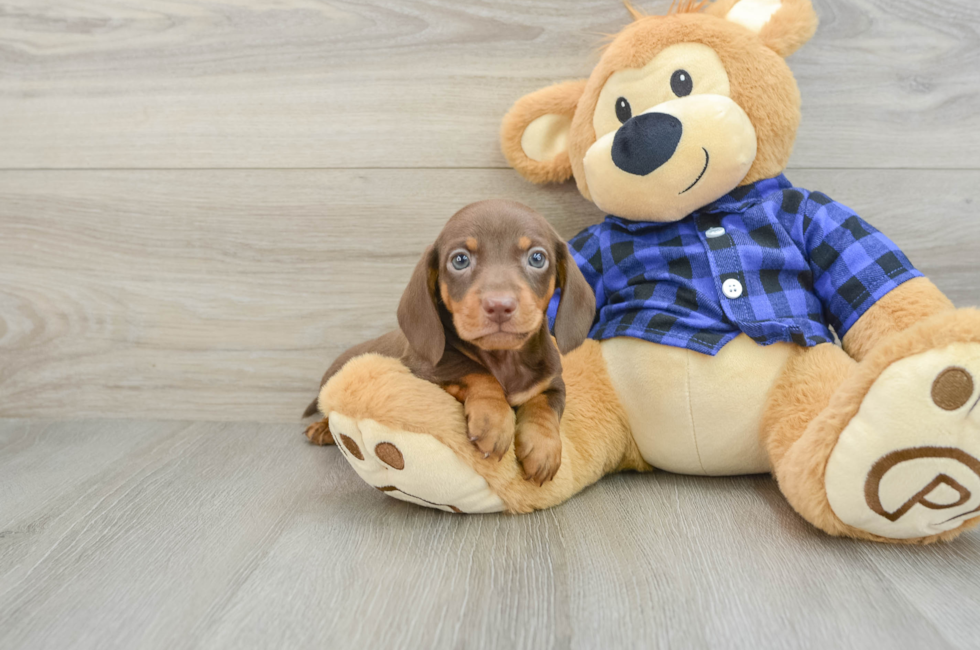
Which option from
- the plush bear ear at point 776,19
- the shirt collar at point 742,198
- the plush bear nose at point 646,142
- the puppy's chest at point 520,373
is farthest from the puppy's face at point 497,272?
the plush bear ear at point 776,19

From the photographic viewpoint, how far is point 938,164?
1.71m

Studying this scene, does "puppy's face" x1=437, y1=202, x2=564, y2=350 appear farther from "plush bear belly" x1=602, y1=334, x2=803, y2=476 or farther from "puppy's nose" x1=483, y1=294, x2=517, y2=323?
"plush bear belly" x1=602, y1=334, x2=803, y2=476

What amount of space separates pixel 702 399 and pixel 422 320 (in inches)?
23.1

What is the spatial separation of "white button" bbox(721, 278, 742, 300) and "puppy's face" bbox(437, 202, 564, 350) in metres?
0.36

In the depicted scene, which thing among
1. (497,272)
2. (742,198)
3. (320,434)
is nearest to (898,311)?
(742,198)

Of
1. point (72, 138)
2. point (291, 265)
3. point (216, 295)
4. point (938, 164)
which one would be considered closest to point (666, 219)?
point (938, 164)

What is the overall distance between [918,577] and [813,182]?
1.10m

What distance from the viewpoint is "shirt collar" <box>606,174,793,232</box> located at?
1.40 metres

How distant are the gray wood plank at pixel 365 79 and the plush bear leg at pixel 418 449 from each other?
0.83 metres

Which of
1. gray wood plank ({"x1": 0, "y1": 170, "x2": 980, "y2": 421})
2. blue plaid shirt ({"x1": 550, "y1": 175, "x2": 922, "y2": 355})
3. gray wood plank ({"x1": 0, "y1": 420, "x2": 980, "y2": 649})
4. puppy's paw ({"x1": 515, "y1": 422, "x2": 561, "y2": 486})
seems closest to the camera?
gray wood plank ({"x1": 0, "y1": 420, "x2": 980, "y2": 649})

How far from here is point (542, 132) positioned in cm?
161

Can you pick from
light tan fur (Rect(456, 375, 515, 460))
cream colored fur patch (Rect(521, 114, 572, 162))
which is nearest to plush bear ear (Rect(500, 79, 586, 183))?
cream colored fur patch (Rect(521, 114, 572, 162))

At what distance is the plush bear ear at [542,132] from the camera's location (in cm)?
158

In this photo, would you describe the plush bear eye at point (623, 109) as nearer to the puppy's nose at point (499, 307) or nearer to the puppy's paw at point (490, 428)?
the puppy's nose at point (499, 307)
